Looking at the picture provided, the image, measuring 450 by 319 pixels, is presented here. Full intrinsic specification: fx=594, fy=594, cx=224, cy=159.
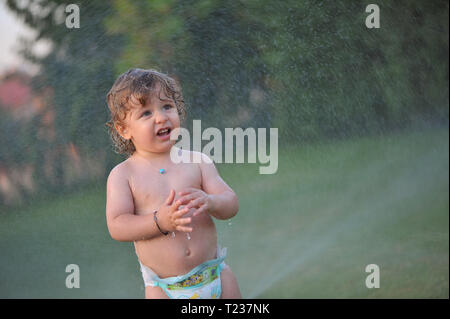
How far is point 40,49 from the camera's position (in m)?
3.00

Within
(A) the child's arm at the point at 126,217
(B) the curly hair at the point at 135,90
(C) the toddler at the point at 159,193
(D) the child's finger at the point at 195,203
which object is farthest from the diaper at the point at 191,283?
(B) the curly hair at the point at 135,90

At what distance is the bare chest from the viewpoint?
2104 millimetres

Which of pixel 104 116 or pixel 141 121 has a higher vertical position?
pixel 104 116

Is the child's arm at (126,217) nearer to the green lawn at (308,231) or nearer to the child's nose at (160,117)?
the child's nose at (160,117)

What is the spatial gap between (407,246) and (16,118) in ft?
8.80

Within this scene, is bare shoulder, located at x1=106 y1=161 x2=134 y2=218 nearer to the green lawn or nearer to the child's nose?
the child's nose

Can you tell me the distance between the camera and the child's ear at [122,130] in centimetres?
219

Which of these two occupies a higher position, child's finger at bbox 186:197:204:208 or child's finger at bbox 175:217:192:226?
child's finger at bbox 186:197:204:208

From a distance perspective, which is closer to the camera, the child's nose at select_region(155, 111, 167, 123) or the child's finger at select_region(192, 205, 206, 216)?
the child's finger at select_region(192, 205, 206, 216)

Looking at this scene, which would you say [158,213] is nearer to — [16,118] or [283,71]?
[16,118]

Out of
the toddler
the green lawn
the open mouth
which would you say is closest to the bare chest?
the toddler

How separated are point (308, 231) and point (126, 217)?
2213mm

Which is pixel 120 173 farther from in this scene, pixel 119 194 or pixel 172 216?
pixel 172 216

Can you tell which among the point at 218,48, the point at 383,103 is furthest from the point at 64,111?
the point at 383,103
